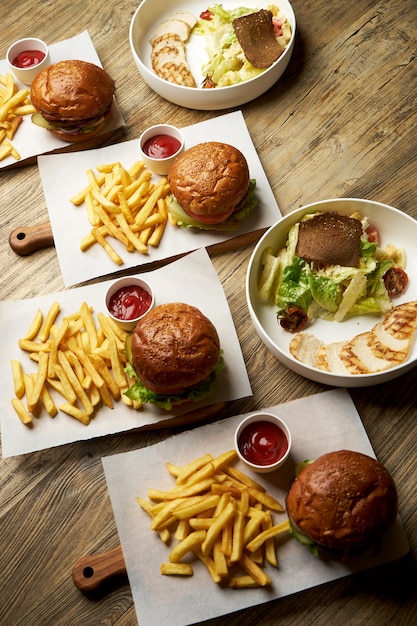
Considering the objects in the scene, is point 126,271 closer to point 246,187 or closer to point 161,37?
point 246,187

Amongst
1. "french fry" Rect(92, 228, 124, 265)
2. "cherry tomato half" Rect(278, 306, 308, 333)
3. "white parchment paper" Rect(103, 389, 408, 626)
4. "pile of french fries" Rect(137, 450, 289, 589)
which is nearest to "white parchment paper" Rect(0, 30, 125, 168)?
"french fry" Rect(92, 228, 124, 265)

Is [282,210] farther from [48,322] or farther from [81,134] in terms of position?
[48,322]

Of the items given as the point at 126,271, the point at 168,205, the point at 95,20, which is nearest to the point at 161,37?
the point at 95,20

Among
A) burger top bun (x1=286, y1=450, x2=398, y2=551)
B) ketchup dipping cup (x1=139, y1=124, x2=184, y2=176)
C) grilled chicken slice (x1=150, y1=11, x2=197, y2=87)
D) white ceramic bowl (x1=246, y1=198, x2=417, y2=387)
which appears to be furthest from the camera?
grilled chicken slice (x1=150, y1=11, x2=197, y2=87)

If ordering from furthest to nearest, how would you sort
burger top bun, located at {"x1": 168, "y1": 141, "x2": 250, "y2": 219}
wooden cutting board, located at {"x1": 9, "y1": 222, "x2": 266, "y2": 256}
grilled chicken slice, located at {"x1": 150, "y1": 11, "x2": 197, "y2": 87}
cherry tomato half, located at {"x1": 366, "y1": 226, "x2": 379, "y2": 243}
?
grilled chicken slice, located at {"x1": 150, "y1": 11, "x2": 197, "y2": 87} < wooden cutting board, located at {"x1": 9, "y1": 222, "x2": 266, "y2": 256} < cherry tomato half, located at {"x1": 366, "y1": 226, "x2": 379, "y2": 243} < burger top bun, located at {"x1": 168, "y1": 141, "x2": 250, "y2": 219}

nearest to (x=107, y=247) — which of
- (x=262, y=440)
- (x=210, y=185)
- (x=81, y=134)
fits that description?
(x=210, y=185)

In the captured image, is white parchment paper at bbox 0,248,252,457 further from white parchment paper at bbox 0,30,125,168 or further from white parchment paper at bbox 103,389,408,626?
white parchment paper at bbox 0,30,125,168
